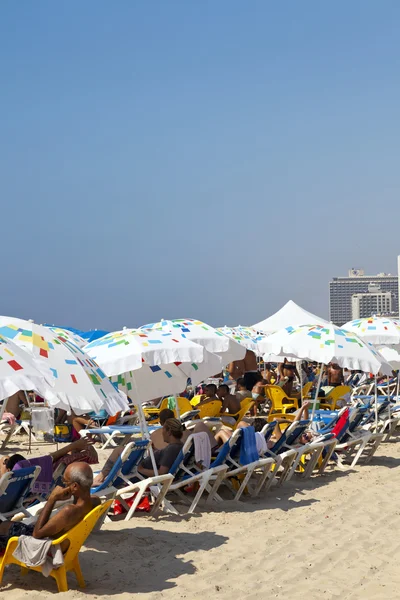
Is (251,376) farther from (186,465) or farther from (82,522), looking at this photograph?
(82,522)

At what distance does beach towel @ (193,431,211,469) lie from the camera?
7.53 metres

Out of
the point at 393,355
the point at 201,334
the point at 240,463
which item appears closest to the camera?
the point at 240,463

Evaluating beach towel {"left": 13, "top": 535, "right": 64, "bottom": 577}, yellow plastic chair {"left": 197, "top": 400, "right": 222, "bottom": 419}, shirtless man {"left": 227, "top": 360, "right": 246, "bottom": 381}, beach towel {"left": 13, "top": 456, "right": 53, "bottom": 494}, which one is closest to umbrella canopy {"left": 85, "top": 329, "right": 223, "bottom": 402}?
beach towel {"left": 13, "top": 456, "right": 53, "bottom": 494}

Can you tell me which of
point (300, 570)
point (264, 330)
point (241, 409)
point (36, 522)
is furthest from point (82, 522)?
point (264, 330)

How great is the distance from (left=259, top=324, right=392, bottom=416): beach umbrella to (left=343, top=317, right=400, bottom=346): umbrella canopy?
150 inches

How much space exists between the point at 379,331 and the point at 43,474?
923 centimetres

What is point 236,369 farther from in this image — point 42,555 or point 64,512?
point 42,555

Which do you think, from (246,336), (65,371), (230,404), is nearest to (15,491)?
(65,371)

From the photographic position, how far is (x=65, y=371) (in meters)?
5.54

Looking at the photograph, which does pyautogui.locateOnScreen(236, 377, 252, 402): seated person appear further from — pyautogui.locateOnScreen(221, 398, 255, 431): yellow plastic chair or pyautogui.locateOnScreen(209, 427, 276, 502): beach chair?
pyautogui.locateOnScreen(209, 427, 276, 502): beach chair

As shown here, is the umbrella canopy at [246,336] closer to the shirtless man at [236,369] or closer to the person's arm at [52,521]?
the shirtless man at [236,369]

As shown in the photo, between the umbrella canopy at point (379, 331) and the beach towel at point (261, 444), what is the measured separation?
229 inches

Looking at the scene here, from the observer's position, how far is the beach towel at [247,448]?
7.97 meters

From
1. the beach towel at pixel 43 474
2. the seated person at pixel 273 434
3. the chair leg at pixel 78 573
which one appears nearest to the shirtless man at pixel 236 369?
the seated person at pixel 273 434
